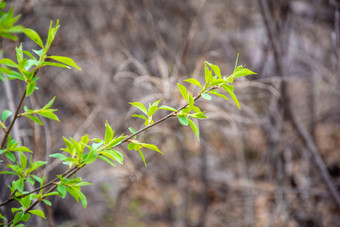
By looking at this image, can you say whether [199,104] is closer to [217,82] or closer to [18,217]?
[217,82]

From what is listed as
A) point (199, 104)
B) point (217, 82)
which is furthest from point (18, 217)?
point (199, 104)

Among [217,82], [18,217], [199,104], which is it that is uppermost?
[217,82]

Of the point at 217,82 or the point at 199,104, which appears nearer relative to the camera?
the point at 217,82

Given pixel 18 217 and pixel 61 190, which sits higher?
pixel 61 190

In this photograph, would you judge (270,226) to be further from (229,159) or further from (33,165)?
(33,165)

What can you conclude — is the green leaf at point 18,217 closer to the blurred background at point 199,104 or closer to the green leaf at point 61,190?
the green leaf at point 61,190

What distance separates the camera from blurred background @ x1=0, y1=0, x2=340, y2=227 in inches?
105

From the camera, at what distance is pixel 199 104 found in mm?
2633

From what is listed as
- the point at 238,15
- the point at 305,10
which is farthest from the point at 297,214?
the point at 238,15

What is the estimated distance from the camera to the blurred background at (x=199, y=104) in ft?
8.77

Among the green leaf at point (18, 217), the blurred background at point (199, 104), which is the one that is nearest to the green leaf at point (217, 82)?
the green leaf at point (18, 217)

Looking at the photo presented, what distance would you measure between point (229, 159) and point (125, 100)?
161 cm

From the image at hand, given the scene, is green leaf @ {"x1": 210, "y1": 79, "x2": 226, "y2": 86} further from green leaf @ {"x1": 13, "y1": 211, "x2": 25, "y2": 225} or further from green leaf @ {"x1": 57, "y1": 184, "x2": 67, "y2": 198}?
green leaf @ {"x1": 13, "y1": 211, "x2": 25, "y2": 225}

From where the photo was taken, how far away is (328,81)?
2369 mm
